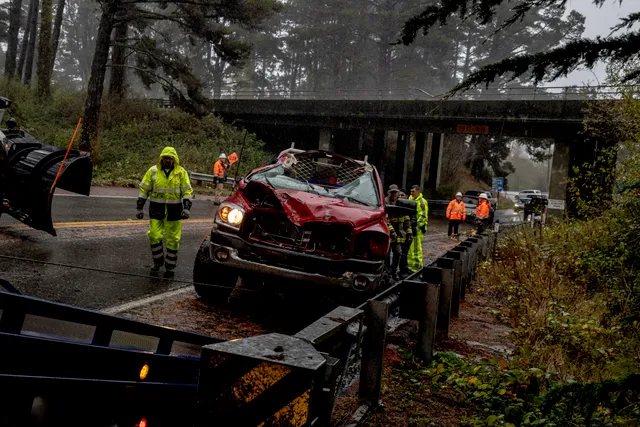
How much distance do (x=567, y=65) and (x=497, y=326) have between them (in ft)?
16.9

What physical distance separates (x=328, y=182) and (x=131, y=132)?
75.6 ft

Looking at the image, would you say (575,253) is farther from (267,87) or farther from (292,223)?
(267,87)

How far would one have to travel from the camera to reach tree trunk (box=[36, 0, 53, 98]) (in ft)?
94.0

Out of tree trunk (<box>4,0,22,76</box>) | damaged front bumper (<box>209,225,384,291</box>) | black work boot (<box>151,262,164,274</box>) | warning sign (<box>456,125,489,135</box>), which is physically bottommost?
black work boot (<box>151,262,164,274</box>)

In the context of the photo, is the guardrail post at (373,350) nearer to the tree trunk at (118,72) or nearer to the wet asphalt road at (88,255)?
the wet asphalt road at (88,255)

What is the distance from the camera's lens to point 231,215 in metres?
6.24

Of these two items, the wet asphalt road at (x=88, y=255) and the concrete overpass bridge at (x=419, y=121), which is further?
the concrete overpass bridge at (x=419, y=121)

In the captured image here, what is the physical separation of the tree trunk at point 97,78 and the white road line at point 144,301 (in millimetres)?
18684

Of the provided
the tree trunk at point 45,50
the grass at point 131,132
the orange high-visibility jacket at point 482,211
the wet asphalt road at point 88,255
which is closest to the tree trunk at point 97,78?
the grass at point 131,132

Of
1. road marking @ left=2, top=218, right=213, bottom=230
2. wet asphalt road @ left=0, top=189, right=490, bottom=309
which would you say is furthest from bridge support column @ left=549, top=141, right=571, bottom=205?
road marking @ left=2, top=218, right=213, bottom=230

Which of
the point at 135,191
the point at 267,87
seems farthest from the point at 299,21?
the point at 135,191

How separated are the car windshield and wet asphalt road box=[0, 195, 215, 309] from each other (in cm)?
196

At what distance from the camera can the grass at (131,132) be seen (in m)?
24.7

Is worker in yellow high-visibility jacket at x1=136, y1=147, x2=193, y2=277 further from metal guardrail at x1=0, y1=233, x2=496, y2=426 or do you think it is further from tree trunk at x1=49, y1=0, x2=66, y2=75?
tree trunk at x1=49, y1=0, x2=66, y2=75
